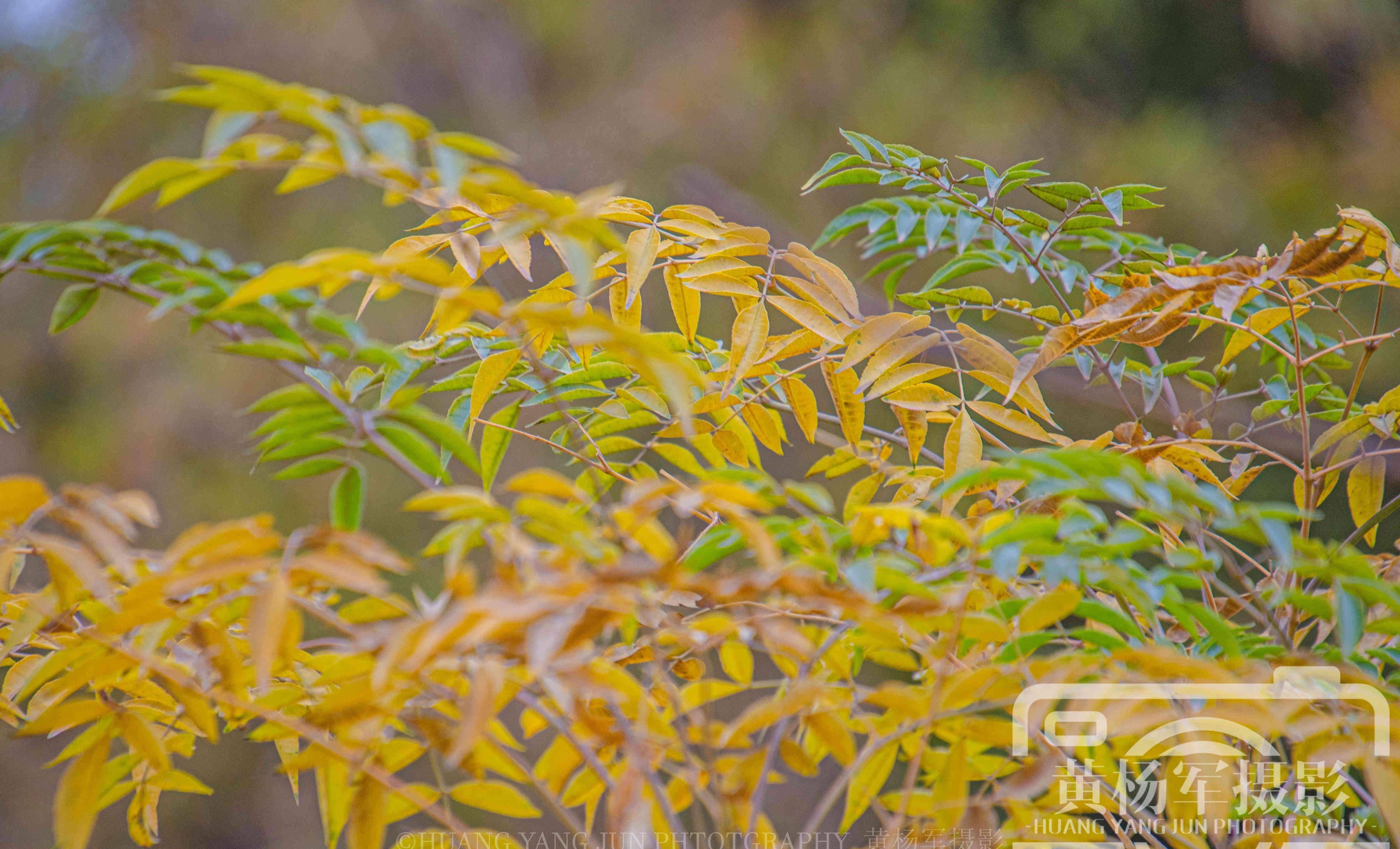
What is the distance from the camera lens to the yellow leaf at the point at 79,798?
31 cm

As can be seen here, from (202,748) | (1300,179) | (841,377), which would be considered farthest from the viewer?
(202,748)

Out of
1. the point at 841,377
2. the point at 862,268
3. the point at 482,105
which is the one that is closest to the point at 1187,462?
the point at 841,377

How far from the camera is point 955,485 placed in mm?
299

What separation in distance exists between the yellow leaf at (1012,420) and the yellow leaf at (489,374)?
9.3 inches

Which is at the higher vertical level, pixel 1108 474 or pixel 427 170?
pixel 427 170

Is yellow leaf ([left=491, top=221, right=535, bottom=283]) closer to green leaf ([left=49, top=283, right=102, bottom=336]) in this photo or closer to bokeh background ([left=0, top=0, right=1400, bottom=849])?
green leaf ([left=49, top=283, right=102, bottom=336])

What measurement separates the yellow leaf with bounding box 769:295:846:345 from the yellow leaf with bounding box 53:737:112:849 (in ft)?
1.10

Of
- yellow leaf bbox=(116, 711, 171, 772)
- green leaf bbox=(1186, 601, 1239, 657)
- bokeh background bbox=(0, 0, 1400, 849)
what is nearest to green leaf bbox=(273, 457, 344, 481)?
yellow leaf bbox=(116, 711, 171, 772)

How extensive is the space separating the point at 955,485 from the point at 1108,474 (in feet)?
0.16

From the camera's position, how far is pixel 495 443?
1.62ft

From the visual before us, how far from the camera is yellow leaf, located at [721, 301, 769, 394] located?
422 mm

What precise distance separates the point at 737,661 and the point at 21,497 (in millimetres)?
290

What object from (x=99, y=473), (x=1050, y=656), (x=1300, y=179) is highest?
(x=1300, y=179)

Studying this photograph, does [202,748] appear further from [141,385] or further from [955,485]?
[955,485]
